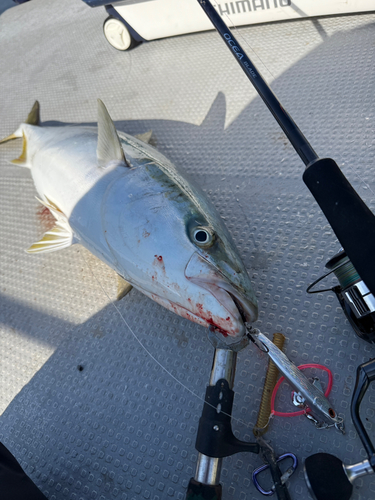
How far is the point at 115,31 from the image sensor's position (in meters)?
2.36

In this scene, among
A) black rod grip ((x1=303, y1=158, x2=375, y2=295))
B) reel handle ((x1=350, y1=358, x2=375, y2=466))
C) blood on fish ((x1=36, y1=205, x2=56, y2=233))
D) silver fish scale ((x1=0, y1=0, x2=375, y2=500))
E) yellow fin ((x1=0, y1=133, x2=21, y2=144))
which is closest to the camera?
black rod grip ((x1=303, y1=158, x2=375, y2=295))

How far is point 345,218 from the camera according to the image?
2.62 ft

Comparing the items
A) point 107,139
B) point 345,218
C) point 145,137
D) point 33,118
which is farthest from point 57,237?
point 345,218

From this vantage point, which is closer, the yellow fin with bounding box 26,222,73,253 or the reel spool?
the reel spool

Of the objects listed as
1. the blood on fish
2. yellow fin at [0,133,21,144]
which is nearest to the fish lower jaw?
the blood on fish

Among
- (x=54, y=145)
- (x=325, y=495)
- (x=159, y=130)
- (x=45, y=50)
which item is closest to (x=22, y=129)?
(x=54, y=145)

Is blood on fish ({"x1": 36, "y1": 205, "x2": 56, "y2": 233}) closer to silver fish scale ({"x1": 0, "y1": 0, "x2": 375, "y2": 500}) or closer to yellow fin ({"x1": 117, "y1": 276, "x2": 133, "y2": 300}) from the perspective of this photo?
silver fish scale ({"x1": 0, "y1": 0, "x2": 375, "y2": 500})

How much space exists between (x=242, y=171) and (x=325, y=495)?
1.34 metres

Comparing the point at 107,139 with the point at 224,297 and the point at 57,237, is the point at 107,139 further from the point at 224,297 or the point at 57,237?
the point at 224,297

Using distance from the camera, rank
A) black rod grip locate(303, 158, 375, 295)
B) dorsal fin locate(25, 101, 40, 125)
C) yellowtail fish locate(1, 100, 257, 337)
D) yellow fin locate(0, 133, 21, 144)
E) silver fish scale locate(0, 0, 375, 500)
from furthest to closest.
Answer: dorsal fin locate(25, 101, 40, 125)
yellow fin locate(0, 133, 21, 144)
silver fish scale locate(0, 0, 375, 500)
yellowtail fish locate(1, 100, 257, 337)
black rod grip locate(303, 158, 375, 295)

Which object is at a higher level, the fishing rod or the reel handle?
the fishing rod

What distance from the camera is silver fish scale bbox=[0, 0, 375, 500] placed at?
1222 millimetres

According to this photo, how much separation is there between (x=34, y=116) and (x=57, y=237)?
1235mm

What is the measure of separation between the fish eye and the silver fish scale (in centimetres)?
44
